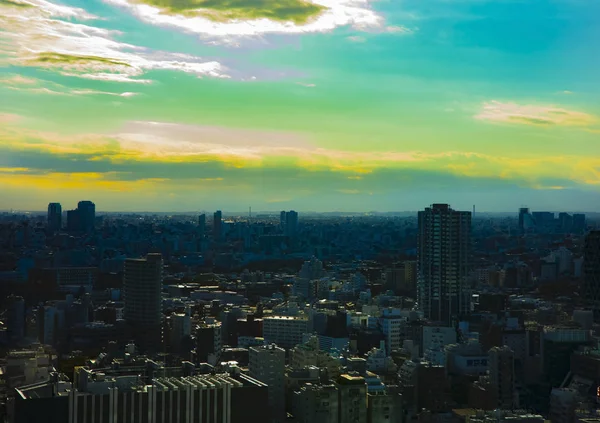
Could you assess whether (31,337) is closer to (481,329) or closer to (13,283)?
(13,283)

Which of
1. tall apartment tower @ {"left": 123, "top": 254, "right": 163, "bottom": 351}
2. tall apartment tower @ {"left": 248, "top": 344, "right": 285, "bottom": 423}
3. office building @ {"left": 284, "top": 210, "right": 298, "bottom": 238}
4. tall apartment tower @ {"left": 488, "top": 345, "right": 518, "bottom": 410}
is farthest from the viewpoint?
office building @ {"left": 284, "top": 210, "right": 298, "bottom": 238}

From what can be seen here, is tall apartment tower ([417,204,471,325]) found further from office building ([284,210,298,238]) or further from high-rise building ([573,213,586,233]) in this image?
office building ([284,210,298,238])

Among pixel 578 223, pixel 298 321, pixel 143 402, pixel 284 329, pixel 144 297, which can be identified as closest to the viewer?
pixel 143 402

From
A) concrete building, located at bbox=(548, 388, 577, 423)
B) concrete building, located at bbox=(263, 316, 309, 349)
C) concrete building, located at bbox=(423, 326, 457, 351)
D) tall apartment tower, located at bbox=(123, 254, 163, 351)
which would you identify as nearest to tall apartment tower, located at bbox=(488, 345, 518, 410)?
concrete building, located at bbox=(548, 388, 577, 423)

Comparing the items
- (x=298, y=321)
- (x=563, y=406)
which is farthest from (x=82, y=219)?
(x=563, y=406)

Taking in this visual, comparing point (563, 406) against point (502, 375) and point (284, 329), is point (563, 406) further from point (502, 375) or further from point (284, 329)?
point (284, 329)

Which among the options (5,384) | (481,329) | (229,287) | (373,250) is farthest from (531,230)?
(5,384)
